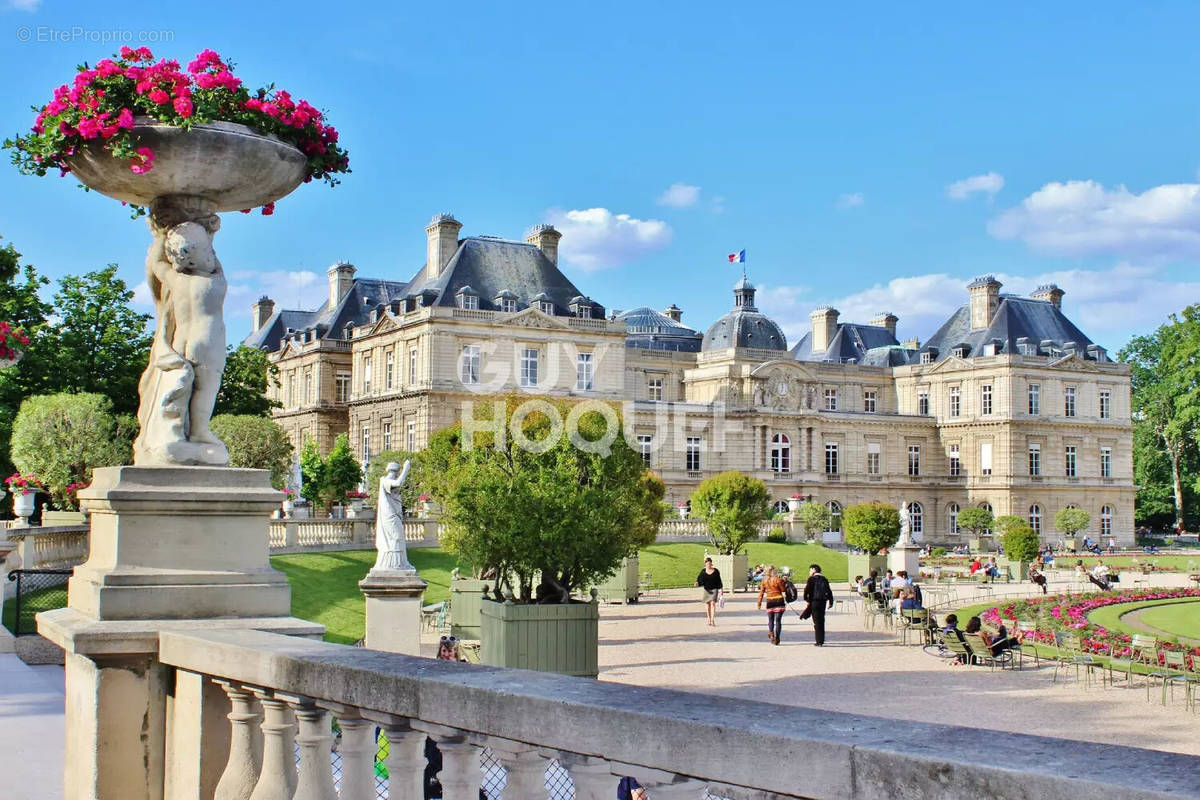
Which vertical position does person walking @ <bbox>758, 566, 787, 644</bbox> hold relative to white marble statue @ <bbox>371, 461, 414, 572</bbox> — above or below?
below

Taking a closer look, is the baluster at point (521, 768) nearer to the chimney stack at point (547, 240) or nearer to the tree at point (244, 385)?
the tree at point (244, 385)

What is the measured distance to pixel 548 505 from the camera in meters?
18.7

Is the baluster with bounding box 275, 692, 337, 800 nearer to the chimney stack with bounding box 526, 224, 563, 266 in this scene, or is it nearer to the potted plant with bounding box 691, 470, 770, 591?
the potted plant with bounding box 691, 470, 770, 591

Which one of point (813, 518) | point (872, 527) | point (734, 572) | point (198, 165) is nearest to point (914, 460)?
point (813, 518)

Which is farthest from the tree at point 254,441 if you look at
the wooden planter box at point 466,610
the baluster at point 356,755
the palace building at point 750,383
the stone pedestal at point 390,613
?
the baluster at point 356,755

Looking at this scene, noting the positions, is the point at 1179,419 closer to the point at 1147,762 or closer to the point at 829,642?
the point at 829,642

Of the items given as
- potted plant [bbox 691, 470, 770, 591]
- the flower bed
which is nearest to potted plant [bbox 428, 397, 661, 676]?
the flower bed

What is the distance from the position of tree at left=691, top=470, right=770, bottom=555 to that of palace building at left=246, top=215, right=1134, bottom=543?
47.7 ft

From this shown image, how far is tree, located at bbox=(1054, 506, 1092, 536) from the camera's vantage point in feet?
208

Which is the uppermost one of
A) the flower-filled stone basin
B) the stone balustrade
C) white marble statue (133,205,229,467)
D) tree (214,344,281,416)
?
tree (214,344,281,416)

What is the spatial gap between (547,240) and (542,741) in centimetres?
5626

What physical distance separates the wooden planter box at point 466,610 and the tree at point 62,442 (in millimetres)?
12144

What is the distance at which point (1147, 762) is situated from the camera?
7.07ft

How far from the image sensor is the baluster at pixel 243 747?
13.6ft
